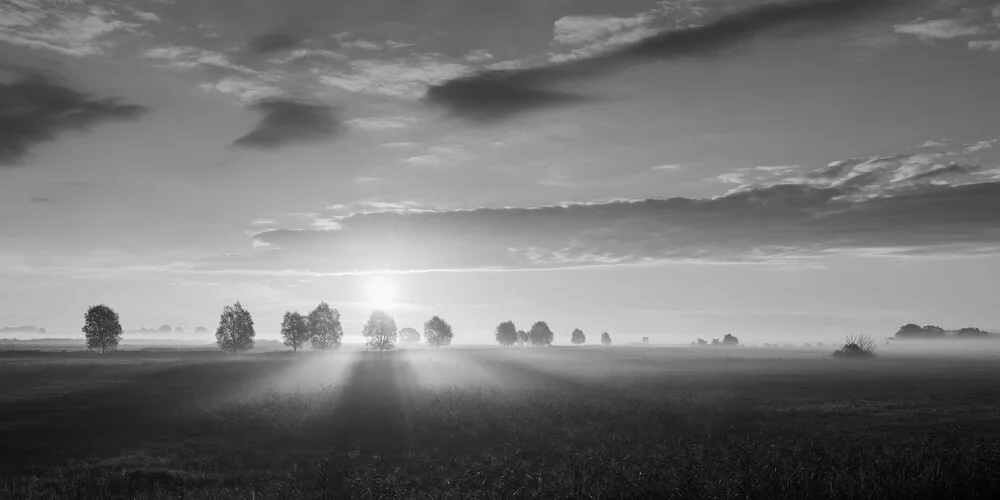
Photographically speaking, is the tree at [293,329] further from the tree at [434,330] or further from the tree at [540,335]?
the tree at [540,335]

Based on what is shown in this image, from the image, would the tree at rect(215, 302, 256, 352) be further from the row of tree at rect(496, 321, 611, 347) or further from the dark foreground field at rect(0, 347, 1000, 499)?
the row of tree at rect(496, 321, 611, 347)

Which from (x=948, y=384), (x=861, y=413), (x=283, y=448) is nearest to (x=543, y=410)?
(x=283, y=448)

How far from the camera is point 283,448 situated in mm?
26391

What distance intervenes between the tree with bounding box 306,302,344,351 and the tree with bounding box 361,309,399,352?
10624 millimetres

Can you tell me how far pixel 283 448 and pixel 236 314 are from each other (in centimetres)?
8853

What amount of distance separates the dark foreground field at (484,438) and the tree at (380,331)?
8059 centimetres

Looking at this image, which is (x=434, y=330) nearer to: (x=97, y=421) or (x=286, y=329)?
(x=286, y=329)

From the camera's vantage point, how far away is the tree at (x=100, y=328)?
97625mm

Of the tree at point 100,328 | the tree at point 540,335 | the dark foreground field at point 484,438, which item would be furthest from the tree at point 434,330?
the dark foreground field at point 484,438

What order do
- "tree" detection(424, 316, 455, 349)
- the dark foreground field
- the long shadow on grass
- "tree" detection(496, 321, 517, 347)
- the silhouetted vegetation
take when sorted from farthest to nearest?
"tree" detection(496, 321, 517, 347) → "tree" detection(424, 316, 455, 349) → the silhouetted vegetation → the long shadow on grass → the dark foreground field

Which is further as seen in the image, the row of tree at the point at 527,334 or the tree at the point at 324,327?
the row of tree at the point at 527,334

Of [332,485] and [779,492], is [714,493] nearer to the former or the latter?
[779,492]

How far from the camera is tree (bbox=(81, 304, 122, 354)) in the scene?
320ft

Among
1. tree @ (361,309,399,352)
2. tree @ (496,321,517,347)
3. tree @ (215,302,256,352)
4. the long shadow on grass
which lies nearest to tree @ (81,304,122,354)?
tree @ (215,302,256,352)
